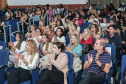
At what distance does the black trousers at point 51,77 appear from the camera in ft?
11.8

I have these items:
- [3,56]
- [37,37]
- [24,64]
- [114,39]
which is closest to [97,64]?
[24,64]

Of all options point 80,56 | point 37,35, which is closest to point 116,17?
point 37,35

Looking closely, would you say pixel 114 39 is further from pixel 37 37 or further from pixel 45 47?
pixel 37 37

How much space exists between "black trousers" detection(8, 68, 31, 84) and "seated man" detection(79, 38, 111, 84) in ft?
3.37

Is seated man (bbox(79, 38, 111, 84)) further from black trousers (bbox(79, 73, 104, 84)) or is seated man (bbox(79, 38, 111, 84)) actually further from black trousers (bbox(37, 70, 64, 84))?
black trousers (bbox(37, 70, 64, 84))

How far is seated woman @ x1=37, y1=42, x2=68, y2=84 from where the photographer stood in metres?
3.60

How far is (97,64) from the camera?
11.8ft

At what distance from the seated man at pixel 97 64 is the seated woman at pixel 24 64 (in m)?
0.95

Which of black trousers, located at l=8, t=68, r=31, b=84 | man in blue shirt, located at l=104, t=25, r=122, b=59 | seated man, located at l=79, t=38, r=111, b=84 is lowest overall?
black trousers, located at l=8, t=68, r=31, b=84

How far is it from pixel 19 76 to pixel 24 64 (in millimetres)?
257

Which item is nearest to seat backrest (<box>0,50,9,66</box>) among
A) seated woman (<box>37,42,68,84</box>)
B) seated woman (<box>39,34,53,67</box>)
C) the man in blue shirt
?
seated woman (<box>39,34,53,67</box>)

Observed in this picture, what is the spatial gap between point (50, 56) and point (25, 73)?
0.54m

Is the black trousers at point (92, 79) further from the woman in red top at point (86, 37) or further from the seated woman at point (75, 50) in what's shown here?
the woman in red top at point (86, 37)

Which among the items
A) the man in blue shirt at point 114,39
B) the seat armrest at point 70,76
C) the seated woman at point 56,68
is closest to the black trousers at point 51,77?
the seated woman at point 56,68
